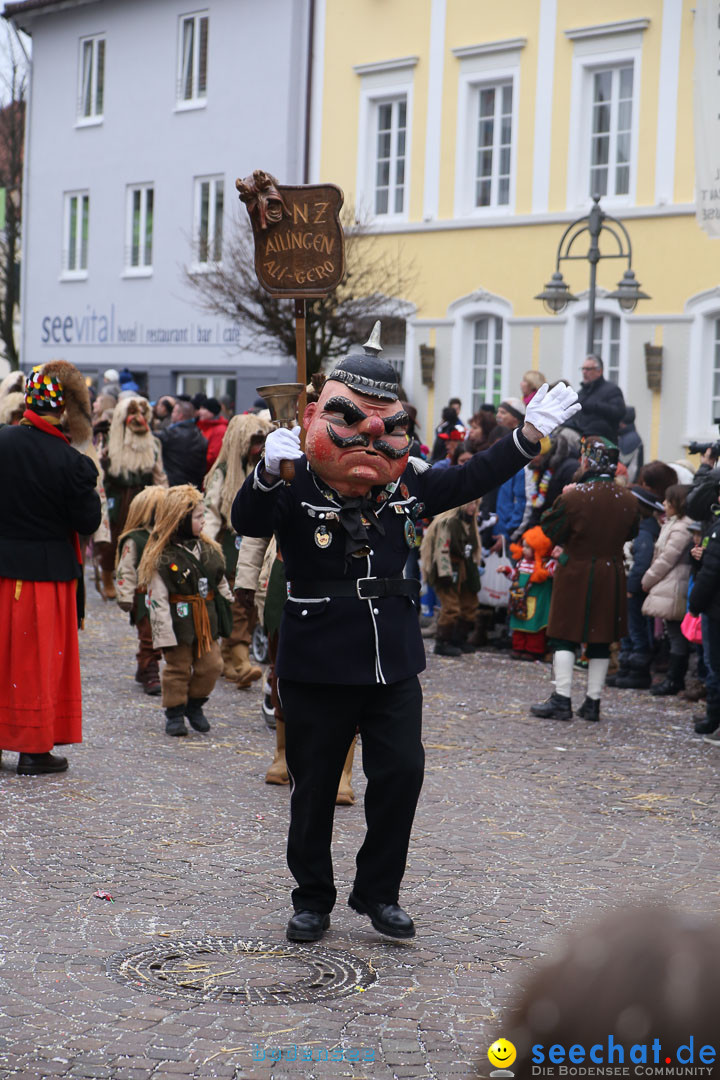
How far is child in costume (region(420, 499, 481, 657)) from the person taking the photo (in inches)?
472

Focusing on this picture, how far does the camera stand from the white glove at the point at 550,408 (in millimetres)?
5055

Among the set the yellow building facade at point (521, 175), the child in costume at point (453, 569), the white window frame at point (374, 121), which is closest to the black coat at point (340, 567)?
the child in costume at point (453, 569)

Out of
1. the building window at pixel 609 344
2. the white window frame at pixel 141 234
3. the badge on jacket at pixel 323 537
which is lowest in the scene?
the badge on jacket at pixel 323 537

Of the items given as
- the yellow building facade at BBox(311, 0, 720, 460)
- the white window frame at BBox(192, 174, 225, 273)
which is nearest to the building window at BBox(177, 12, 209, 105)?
the white window frame at BBox(192, 174, 225, 273)

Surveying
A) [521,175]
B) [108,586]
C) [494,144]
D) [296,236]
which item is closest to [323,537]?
[296,236]

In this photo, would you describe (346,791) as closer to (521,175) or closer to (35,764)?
(35,764)

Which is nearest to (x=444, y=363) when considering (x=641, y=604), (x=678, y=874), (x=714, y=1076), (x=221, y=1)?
(x=221, y=1)

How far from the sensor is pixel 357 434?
4.98 m

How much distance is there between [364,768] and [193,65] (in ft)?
76.5

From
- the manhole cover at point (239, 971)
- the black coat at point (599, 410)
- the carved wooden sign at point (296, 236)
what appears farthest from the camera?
the black coat at point (599, 410)

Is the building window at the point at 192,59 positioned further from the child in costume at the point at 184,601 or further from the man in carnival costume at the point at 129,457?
the child in costume at the point at 184,601

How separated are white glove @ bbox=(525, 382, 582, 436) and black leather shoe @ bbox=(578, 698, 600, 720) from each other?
4.65 meters

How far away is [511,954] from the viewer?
16.0 feet

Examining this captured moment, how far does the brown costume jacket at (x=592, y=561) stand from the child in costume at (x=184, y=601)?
2.33 metres
